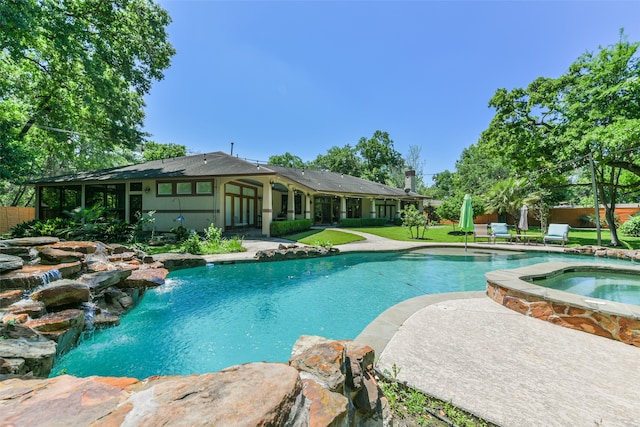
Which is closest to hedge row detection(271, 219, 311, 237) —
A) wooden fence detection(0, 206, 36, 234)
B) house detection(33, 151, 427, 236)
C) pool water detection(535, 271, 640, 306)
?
house detection(33, 151, 427, 236)

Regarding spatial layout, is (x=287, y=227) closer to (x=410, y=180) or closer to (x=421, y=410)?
(x=421, y=410)

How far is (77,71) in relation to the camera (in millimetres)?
13695

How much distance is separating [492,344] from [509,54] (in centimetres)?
1700

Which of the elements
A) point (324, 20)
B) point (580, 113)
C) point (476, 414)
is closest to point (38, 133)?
point (324, 20)

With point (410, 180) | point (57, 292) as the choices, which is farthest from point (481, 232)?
point (57, 292)

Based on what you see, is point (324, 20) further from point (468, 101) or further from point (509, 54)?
point (468, 101)

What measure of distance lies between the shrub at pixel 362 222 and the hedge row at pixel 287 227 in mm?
4545

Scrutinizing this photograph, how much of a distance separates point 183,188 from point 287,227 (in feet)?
21.5

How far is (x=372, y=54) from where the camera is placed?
591 inches

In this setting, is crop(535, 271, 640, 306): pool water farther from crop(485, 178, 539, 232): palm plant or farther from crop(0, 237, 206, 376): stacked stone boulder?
crop(485, 178, 539, 232): palm plant

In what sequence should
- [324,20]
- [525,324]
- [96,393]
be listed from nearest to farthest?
[96,393], [525,324], [324,20]

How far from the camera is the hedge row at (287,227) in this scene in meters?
15.0

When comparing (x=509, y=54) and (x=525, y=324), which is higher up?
(x=509, y=54)

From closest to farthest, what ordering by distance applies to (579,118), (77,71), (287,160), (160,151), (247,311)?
(247,311), (579,118), (77,71), (160,151), (287,160)
